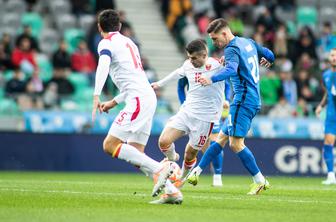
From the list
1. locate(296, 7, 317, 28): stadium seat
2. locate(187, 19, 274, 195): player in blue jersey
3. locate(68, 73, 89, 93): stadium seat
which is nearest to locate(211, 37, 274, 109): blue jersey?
locate(187, 19, 274, 195): player in blue jersey

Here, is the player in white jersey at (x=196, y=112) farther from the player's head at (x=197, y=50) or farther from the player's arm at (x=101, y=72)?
the player's arm at (x=101, y=72)

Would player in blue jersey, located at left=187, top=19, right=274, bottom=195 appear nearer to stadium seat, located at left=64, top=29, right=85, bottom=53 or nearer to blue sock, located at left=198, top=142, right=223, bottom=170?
blue sock, located at left=198, top=142, right=223, bottom=170

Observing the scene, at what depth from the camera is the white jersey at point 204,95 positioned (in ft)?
45.4

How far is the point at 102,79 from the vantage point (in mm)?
10992

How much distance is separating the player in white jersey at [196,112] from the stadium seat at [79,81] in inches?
368

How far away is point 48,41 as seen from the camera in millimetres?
24953

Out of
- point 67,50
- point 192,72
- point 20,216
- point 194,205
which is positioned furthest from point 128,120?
point 67,50

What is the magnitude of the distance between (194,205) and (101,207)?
1247 mm

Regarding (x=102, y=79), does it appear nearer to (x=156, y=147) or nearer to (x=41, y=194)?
(x=41, y=194)

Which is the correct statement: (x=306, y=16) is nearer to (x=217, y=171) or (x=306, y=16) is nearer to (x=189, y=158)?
(x=217, y=171)

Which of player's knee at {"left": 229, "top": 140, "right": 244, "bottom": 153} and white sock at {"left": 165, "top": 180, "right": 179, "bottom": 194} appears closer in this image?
white sock at {"left": 165, "top": 180, "right": 179, "bottom": 194}

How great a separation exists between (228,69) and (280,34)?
47.7ft

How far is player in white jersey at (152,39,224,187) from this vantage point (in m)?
13.8

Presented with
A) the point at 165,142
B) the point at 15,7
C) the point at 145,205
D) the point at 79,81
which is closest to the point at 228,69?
the point at 165,142
